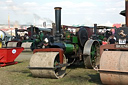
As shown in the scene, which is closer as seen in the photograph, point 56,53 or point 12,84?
point 12,84

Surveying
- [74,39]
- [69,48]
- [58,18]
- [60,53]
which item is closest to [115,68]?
[60,53]

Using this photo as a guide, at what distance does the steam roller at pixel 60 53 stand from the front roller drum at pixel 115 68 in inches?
58.2

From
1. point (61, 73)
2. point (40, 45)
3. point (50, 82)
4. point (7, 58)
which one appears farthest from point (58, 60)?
point (40, 45)

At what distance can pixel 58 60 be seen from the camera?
5809 millimetres

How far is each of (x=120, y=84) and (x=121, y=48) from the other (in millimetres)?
792

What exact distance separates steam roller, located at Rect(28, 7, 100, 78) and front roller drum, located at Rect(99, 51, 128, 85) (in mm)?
1479

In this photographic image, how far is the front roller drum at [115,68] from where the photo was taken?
3.96 metres

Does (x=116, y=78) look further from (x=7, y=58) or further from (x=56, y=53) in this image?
(x=7, y=58)

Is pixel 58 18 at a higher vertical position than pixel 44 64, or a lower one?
higher

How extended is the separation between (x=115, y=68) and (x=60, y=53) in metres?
1.91

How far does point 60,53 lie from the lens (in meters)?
5.52

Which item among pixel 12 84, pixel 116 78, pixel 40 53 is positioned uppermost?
pixel 40 53

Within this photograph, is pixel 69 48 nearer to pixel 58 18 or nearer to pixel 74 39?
pixel 74 39

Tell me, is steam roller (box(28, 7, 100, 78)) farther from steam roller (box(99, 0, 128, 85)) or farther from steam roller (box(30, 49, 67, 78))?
steam roller (box(99, 0, 128, 85))
